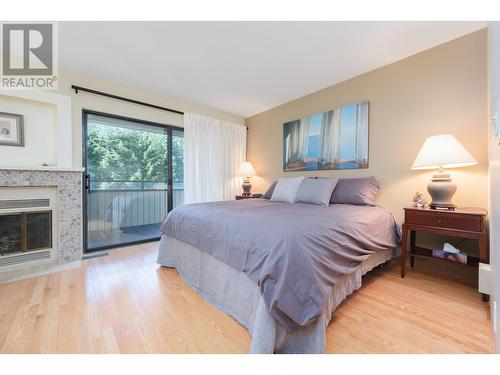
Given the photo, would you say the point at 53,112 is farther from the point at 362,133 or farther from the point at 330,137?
the point at 362,133

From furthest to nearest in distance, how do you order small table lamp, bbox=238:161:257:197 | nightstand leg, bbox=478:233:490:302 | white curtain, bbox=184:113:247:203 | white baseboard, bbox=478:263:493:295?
1. small table lamp, bbox=238:161:257:197
2. white curtain, bbox=184:113:247:203
3. nightstand leg, bbox=478:233:490:302
4. white baseboard, bbox=478:263:493:295

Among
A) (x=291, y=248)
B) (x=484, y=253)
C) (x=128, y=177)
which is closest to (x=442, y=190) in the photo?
(x=484, y=253)

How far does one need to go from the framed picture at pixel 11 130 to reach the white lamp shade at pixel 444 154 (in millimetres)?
4147

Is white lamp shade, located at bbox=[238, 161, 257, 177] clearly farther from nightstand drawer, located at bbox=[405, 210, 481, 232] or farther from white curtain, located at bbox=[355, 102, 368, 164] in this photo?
nightstand drawer, located at bbox=[405, 210, 481, 232]

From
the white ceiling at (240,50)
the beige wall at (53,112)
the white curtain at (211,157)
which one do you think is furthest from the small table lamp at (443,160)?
the beige wall at (53,112)

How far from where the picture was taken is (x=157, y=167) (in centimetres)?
339

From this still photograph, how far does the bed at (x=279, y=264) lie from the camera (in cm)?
104

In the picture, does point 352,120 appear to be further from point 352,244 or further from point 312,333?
point 312,333

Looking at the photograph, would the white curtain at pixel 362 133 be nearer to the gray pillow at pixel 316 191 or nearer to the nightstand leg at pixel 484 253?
the gray pillow at pixel 316 191

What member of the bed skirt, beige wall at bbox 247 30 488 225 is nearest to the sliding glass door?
the bed skirt

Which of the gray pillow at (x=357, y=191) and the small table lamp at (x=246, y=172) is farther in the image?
the small table lamp at (x=246, y=172)

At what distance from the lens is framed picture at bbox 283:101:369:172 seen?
2.64 metres

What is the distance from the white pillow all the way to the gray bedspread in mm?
893
